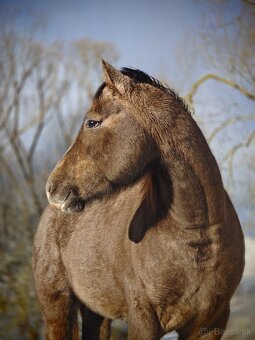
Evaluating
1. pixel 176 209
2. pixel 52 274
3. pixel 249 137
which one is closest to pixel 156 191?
pixel 176 209

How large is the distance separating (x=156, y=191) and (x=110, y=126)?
395 mm

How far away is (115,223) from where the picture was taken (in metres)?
2.34

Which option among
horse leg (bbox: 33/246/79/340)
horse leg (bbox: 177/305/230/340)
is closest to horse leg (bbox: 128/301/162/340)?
horse leg (bbox: 177/305/230/340)

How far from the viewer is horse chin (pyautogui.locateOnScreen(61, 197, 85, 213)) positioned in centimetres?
199

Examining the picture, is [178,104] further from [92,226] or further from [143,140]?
[92,226]

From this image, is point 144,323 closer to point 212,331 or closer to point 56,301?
point 212,331

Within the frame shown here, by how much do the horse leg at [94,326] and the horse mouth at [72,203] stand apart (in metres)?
1.24

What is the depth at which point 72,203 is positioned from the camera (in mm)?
1993

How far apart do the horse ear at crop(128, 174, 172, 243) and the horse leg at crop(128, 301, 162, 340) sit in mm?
325

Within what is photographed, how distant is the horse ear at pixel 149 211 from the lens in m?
2.03

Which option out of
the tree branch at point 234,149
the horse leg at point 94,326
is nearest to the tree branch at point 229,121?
the tree branch at point 234,149

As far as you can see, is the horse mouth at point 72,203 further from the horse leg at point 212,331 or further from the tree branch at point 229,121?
the tree branch at point 229,121

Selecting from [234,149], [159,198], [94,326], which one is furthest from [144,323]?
[234,149]

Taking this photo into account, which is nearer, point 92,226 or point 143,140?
point 143,140
